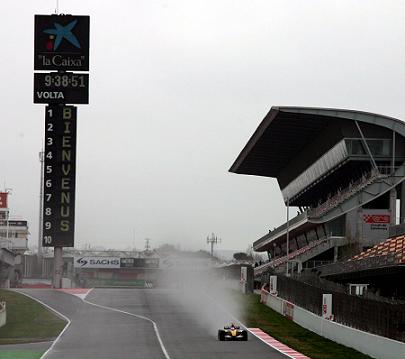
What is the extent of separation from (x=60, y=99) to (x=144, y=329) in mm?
41019

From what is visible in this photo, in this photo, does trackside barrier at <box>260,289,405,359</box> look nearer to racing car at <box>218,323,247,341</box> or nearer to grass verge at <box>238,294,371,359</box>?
grass verge at <box>238,294,371,359</box>

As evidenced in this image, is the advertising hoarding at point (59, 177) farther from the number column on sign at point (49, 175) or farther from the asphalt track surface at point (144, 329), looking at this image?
the asphalt track surface at point (144, 329)

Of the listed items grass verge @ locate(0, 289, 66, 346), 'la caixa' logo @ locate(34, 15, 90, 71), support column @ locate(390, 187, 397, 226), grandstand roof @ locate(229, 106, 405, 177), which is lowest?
grass verge @ locate(0, 289, 66, 346)

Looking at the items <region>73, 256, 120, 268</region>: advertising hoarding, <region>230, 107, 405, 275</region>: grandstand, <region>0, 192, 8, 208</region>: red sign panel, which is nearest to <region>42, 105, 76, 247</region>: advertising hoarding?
<region>230, 107, 405, 275</region>: grandstand

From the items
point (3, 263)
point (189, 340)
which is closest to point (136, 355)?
point (189, 340)

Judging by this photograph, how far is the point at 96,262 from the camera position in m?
141

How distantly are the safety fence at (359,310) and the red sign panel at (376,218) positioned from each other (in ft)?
121

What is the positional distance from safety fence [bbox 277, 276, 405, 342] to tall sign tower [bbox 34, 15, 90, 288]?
34.7 m

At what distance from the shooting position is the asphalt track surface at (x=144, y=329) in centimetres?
3653

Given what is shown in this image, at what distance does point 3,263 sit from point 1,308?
5355 cm

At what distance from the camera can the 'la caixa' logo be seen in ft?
271

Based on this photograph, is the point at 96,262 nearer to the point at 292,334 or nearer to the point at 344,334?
the point at 292,334

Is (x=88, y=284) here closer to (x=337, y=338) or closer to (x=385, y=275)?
(x=385, y=275)

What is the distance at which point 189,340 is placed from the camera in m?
41.6
